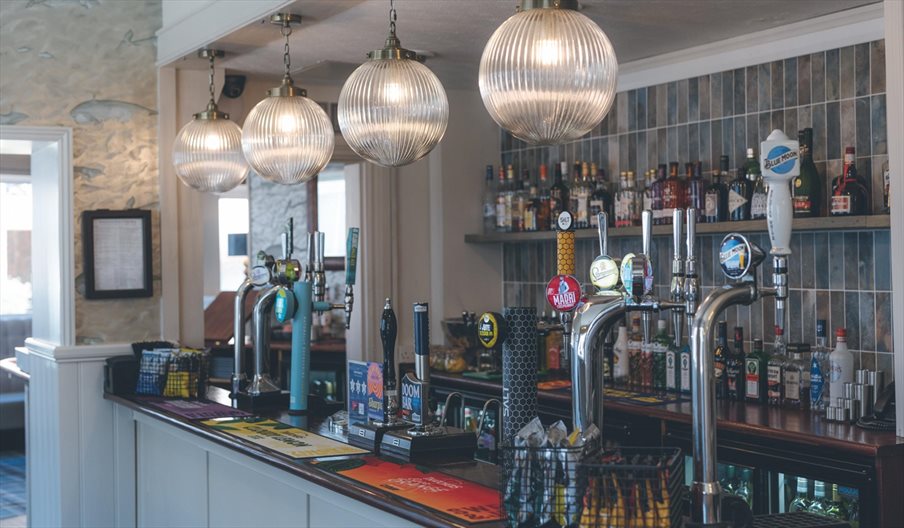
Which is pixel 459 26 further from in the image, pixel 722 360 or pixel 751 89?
pixel 722 360

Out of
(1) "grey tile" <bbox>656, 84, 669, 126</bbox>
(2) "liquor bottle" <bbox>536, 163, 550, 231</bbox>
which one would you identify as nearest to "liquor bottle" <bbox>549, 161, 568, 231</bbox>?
(2) "liquor bottle" <bbox>536, 163, 550, 231</bbox>

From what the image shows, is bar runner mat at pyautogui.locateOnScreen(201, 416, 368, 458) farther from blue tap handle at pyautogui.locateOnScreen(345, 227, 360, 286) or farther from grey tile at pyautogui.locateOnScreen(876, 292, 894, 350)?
grey tile at pyautogui.locateOnScreen(876, 292, 894, 350)

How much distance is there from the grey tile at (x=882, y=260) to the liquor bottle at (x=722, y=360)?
64 cm

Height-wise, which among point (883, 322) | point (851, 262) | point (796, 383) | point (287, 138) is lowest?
point (796, 383)

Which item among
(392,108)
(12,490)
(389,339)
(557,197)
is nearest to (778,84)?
(557,197)

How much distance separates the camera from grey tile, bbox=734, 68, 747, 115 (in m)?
4.40

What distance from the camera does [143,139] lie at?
4.82 metres

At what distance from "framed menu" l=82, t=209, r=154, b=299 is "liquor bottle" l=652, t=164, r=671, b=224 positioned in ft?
7.80

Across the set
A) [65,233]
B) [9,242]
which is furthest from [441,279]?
[9,242]

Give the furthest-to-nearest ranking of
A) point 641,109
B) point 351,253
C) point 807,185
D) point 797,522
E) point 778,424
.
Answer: point 641,109, point 807,185, point 778,424, point 351,253, point 797,522

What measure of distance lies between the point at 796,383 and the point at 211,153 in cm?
252

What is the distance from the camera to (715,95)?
4.54 metres

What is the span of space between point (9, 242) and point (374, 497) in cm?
772

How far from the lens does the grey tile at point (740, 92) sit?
14.4 ft
